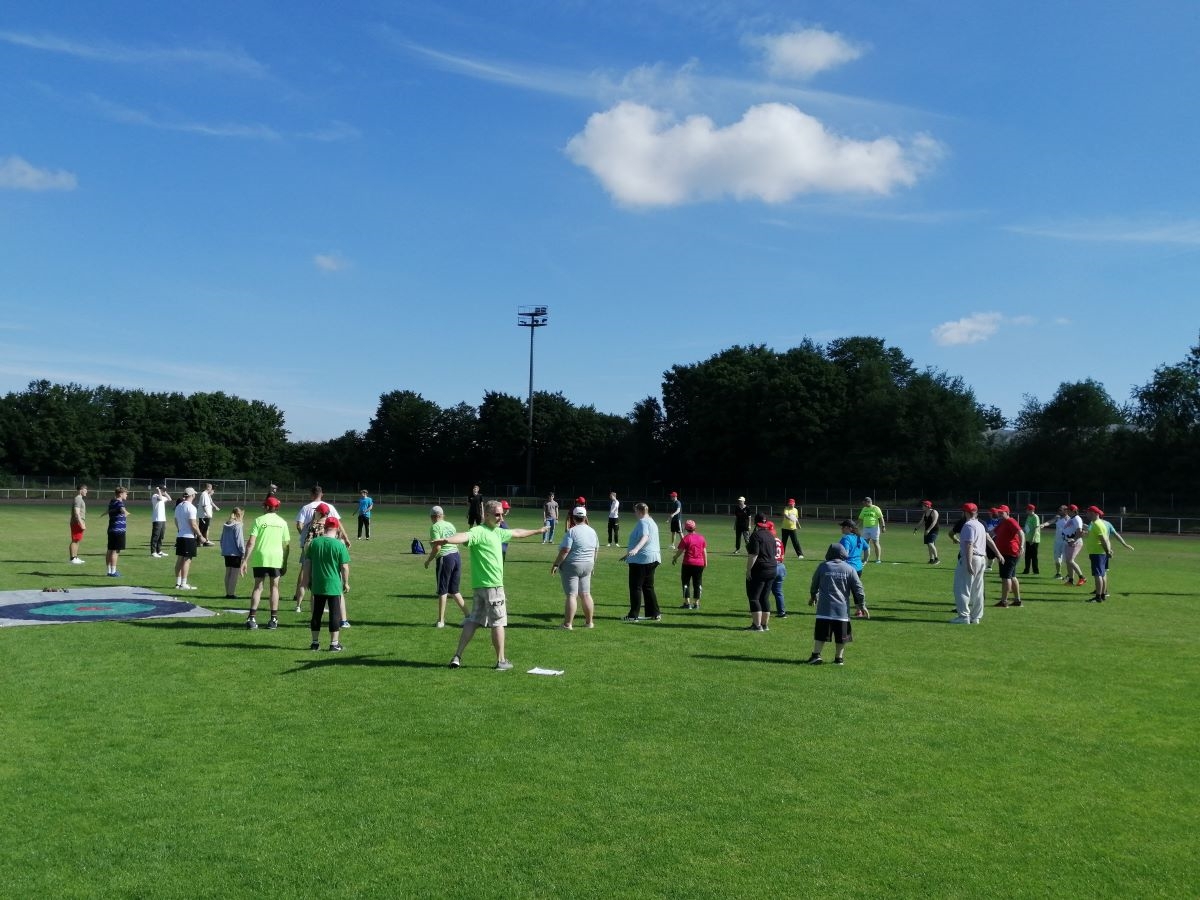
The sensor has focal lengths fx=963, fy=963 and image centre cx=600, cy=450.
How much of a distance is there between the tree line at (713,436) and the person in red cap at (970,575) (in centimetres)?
5869

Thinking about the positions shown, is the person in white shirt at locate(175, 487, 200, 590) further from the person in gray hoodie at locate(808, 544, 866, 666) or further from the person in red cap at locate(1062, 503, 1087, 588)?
the person in red cap at locate(1062, 503, 1087, 588)

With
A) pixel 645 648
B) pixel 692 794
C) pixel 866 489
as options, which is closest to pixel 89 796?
pixel 692 794

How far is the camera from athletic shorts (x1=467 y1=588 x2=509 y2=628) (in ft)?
36.8

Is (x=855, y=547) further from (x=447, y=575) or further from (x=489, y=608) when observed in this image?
(x=489, y=608)

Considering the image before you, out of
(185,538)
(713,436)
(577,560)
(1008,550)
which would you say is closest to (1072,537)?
(1008,550)

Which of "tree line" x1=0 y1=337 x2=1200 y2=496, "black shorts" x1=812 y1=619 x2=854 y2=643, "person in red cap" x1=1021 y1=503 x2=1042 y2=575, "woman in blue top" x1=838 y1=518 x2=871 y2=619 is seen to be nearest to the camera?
"black shorts" x1=812 y1=619 x2=854 y2=643

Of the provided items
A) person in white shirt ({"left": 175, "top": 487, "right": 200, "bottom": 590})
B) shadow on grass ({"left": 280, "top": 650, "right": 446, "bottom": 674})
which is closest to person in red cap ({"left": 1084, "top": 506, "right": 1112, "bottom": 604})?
shadow on grass ({"left": 280, "top": 650, "right": 446, "bottom": 674})

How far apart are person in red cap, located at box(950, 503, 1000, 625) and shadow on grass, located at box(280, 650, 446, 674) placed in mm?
9014

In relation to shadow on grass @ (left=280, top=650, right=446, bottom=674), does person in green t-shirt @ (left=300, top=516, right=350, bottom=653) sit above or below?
above

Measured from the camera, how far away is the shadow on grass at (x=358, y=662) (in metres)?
11.6

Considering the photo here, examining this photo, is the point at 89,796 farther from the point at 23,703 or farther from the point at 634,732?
the point at 634,732

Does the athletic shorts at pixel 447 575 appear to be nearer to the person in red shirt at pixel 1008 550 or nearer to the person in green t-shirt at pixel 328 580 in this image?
the person in green t-shirt at pixel 328 580

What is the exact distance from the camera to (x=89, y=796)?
692 centimetres

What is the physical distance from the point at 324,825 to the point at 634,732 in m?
3.17
